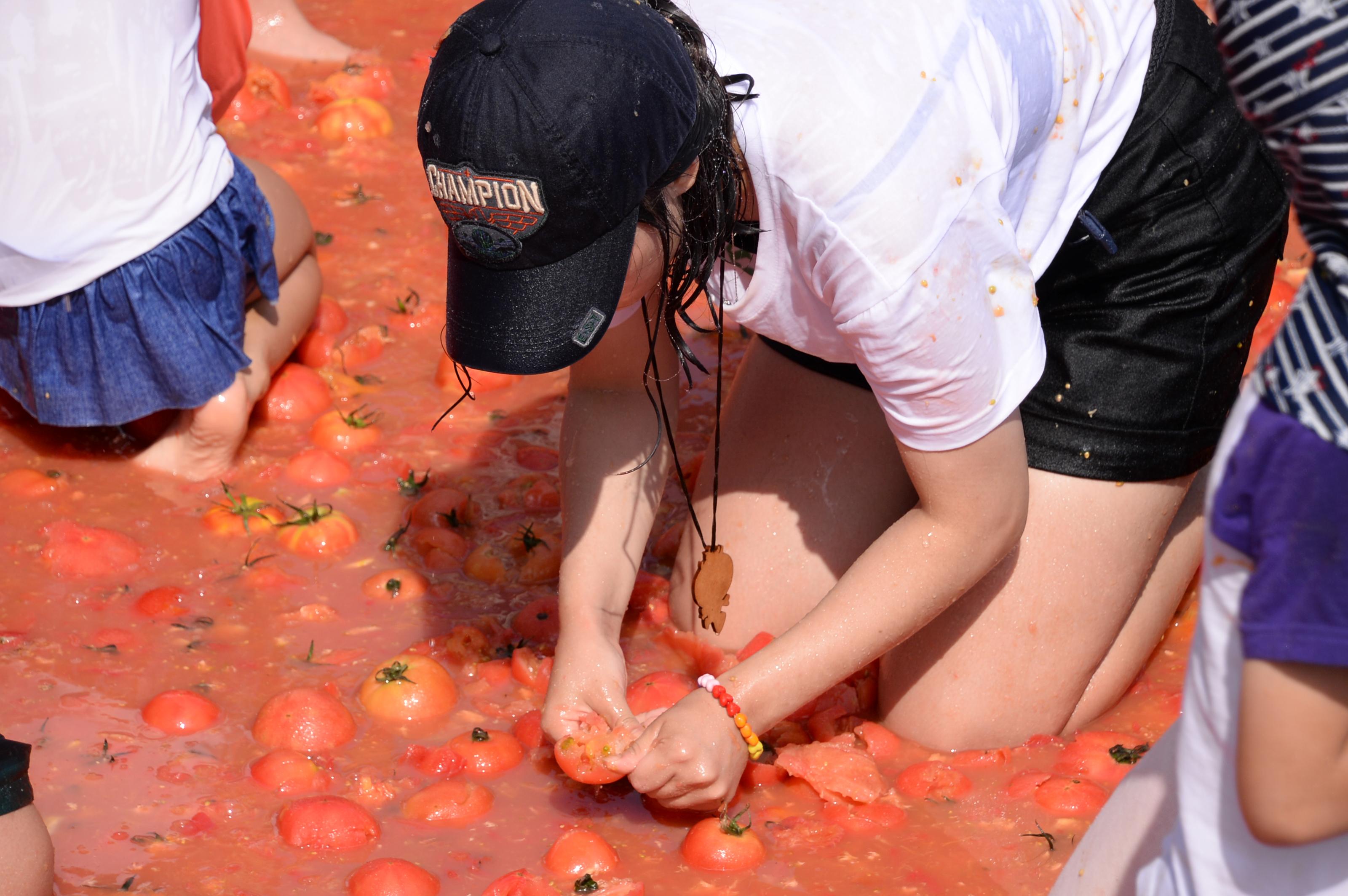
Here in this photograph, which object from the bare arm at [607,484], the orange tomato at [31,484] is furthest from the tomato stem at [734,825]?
the orange tomato at [31,484]

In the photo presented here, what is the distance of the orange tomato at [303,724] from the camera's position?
229 cm

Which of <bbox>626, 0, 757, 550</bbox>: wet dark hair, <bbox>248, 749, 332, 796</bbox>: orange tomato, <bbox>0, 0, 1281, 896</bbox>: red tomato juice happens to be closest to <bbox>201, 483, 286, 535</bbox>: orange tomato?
<bbox>0, 0, 1281, 896</bbox>: red tomato juice

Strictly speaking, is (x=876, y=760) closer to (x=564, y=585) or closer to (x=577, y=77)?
(x=564, y=585)

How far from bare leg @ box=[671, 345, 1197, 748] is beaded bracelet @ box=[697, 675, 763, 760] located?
489 millimetres

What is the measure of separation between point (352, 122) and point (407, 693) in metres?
2.51

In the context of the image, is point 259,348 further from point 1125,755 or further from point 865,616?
point 1125,755

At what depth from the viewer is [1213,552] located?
3.93 ft

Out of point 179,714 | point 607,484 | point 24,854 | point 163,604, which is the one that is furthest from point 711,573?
point 24,854

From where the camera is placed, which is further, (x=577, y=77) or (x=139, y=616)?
(x=139, y=616)

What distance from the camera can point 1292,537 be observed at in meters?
1.09

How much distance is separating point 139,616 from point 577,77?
150 cm

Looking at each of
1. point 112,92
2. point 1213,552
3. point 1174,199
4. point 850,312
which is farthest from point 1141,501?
point 112,92

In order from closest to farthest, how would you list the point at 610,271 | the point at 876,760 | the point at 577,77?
the point at 577,77 → the point at 610,271 → the point at 876,760


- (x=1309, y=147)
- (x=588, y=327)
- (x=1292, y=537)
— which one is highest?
(x=1309, y=147)
